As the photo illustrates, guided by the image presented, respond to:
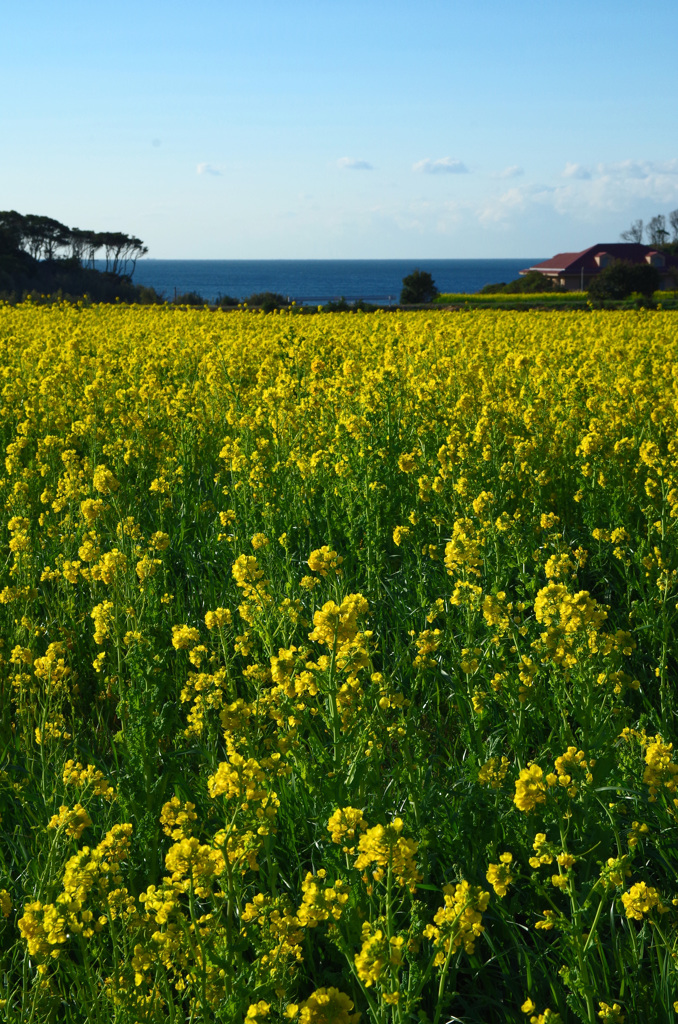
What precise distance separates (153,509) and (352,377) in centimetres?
246

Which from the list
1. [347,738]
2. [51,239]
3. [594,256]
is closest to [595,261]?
[594,256]

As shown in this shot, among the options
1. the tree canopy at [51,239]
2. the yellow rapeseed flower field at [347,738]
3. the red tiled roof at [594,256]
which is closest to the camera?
the yellow rapeseed flower field at [347,738]

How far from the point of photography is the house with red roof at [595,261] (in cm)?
6668

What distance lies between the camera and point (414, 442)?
566 cm

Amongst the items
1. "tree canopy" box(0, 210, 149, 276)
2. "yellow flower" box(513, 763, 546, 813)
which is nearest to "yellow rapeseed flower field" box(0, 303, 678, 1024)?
"yellow flower" box(513, 763, 546, 813)

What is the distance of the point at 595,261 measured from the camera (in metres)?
73.1

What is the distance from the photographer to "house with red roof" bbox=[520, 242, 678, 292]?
66.7 meters

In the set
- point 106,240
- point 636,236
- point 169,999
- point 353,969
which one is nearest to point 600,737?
point 353,969

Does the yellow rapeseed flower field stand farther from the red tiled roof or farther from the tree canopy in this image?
the red tiled roof

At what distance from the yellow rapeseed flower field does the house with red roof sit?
6361 centimetres

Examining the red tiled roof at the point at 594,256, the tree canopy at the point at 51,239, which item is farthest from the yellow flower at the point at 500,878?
the red tiled roof at the point at 594,256

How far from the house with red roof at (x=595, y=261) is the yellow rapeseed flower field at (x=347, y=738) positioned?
209 feet

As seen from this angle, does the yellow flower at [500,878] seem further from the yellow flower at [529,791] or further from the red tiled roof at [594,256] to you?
the red tiled roof at [594,256]

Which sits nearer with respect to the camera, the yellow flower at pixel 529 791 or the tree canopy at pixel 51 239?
the yellow flower at pixel 529 791
